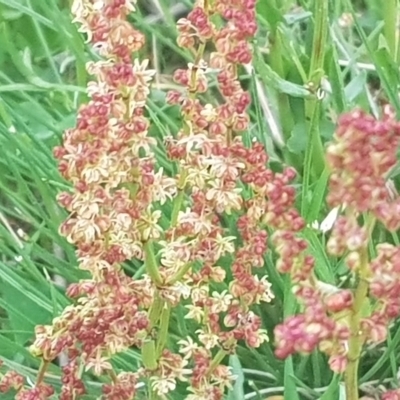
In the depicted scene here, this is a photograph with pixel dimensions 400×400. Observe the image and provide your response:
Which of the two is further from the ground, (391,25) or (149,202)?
(149,202)

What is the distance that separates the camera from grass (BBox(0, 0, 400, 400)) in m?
0.90

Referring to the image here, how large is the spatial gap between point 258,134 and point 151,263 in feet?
1.33

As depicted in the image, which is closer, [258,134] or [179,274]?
[179,274]

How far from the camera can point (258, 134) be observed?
107cm

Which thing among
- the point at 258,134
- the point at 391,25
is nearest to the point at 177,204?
the point at 258,134

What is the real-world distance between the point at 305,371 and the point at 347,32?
54cm

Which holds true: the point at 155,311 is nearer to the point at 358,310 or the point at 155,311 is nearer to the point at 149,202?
the point at 149,202

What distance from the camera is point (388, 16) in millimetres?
1080

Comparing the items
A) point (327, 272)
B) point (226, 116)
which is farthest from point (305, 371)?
point (226, 116)

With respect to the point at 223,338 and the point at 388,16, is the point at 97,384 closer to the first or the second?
the point at 223,338

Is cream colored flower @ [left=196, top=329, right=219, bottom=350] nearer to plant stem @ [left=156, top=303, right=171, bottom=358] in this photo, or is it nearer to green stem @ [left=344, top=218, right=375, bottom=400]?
plant stem @ [left=156, top=303, right=171, bottom=358]

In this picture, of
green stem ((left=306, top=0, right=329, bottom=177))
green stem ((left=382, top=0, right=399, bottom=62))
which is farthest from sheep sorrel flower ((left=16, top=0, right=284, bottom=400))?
green stem ((left=382, top=0, right=399, bottom=62))

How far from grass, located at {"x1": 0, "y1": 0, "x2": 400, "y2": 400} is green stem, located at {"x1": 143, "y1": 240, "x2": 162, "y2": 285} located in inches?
5.4

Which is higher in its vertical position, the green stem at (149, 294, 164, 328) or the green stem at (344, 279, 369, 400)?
the green stem at (344, 279, 369, 400)
